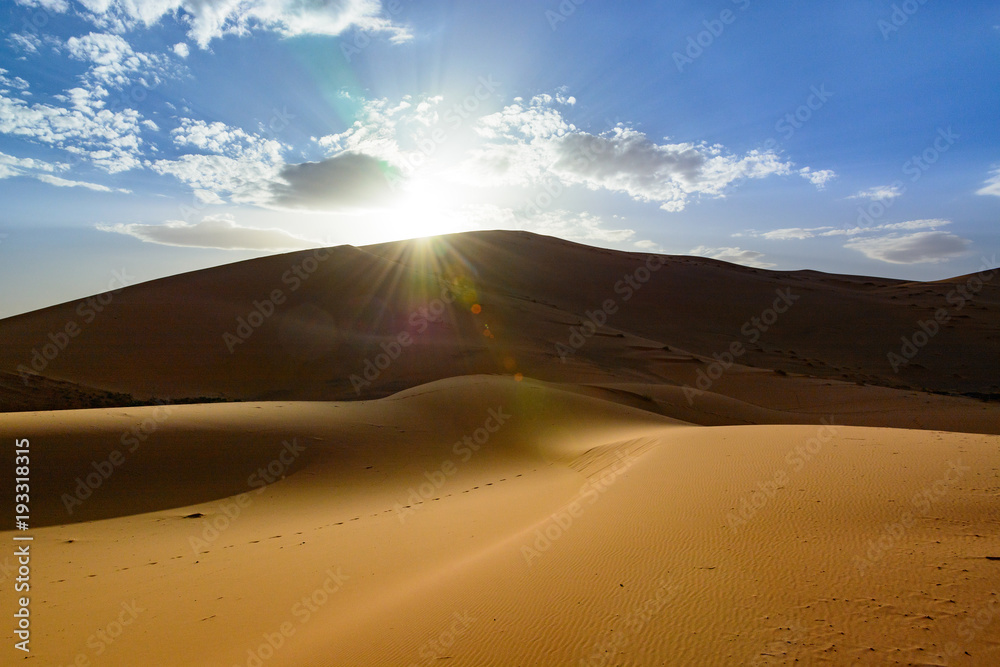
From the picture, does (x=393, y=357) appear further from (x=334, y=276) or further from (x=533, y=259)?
(x=533, y=259)

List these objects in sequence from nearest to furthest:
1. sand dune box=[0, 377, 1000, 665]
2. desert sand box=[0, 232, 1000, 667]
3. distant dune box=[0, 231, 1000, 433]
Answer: sand dune box=[0, 377, 1000, 665] → desert sand box=[0, 232, 1000, 667] → distant dune box=[0, 231, 1000, 433]

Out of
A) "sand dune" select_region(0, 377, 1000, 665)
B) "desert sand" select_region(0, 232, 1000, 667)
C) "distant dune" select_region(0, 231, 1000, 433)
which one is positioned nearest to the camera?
"sand dune" select_region(0, 377, 1000, 665)

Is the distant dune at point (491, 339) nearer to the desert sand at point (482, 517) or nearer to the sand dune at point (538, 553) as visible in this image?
the desert sand at point (482, 517)

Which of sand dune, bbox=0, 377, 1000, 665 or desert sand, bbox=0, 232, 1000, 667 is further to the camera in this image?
desert sand, bbox=0, 232, 1000, 667

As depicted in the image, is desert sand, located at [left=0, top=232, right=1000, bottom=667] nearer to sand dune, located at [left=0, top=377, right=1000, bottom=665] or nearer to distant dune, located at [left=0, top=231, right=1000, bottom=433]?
sand dune, located at [left=0, top=377, right=1000, bottom=665]

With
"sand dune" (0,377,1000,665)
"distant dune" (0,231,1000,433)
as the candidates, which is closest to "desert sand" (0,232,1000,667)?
"sand dune" (0,377,1000,665)

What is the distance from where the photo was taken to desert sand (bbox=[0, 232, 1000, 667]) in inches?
122

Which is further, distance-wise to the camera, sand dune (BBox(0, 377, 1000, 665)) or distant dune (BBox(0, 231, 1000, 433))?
distant dune (BBox(0, 231, 1000, 433))

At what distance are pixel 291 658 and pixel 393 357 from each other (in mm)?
18740

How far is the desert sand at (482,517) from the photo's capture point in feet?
10.2

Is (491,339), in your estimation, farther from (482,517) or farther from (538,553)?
(538,553)

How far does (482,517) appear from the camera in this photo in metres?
6.60

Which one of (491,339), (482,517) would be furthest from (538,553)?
(491,339)

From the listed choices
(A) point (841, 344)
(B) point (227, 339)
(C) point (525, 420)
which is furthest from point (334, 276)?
(A) point (841, 344)
